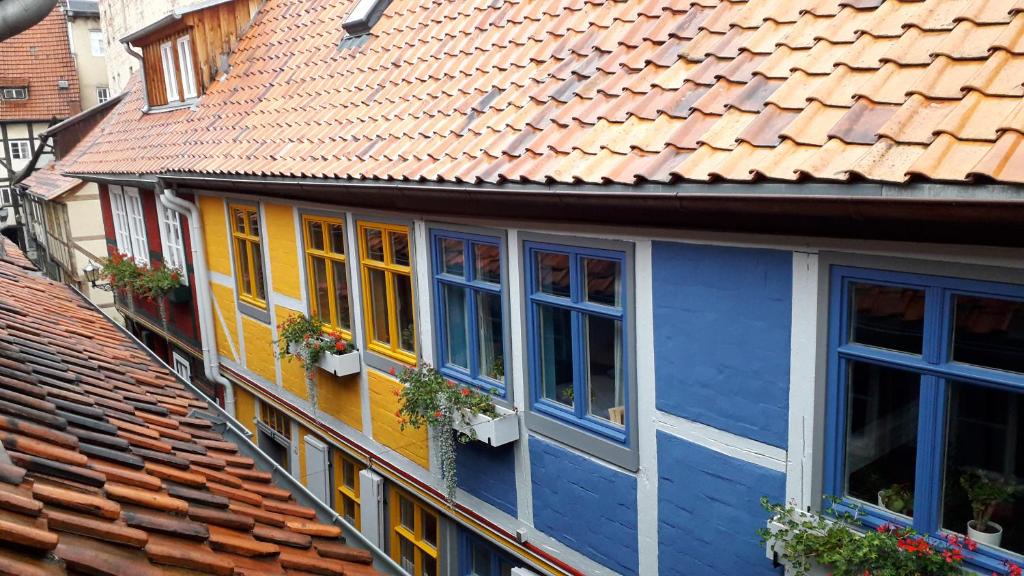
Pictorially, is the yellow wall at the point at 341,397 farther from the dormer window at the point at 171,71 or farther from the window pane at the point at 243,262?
the dormer window at the point at 171,71

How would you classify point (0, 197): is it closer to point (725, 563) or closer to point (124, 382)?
point (124, 382)

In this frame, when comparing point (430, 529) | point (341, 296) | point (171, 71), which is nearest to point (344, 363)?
point (341, 296)

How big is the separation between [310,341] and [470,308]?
277 centimetres

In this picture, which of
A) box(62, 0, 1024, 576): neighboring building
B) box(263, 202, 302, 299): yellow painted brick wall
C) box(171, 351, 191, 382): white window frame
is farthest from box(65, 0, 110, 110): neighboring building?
box(62, 0, 1024, 576): neighboring building

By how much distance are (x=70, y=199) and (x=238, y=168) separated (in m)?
17.1

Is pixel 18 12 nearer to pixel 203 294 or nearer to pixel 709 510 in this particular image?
pixel 709 510

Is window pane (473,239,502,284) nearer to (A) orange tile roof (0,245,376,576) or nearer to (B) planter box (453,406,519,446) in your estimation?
(B) planter box (453,406,519,446)

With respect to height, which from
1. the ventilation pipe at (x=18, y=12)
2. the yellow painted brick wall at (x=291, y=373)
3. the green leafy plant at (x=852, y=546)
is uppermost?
the ventilation pipe at (x=18, y=12)

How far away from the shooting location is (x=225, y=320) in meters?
11.8

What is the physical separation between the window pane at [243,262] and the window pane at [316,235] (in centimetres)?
201

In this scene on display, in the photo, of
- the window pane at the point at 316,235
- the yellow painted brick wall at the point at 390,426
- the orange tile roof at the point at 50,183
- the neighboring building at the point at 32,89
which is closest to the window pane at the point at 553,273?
the yellow painted brick wall at the point at 390,426

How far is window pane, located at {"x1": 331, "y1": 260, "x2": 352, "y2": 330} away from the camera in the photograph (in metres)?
8.52

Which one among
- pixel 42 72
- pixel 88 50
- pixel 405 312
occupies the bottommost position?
pixel 405 312

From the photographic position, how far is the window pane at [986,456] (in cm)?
374
